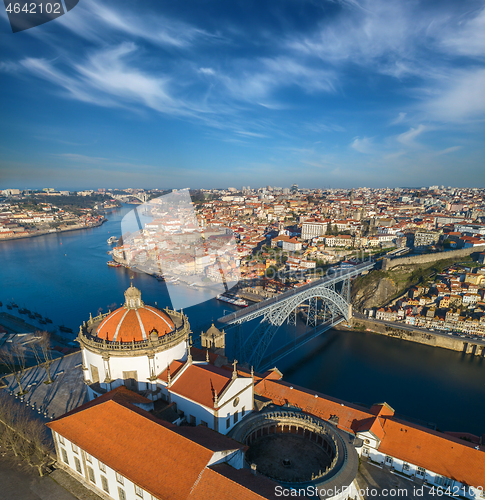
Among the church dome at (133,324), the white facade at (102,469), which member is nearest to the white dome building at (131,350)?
the church dome at (133,324)

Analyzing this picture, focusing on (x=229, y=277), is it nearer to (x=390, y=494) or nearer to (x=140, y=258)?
(x=140, y=258)

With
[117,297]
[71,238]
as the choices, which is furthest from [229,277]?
[71,238]

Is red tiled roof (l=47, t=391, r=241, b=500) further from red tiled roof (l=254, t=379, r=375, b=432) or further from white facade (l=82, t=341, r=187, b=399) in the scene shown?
red tiled roof (l=254, t=379, r=375, b=432)

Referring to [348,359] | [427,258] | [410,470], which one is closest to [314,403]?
[410,470]

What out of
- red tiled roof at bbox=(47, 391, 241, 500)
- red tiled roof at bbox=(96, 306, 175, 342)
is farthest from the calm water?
red tiled roof at bbox=(47, 391, 241, 500)

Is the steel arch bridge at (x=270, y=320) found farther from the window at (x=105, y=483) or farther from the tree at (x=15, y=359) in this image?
the tree at (x=15, y=359)

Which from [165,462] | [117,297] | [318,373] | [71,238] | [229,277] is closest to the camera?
[165,462]
